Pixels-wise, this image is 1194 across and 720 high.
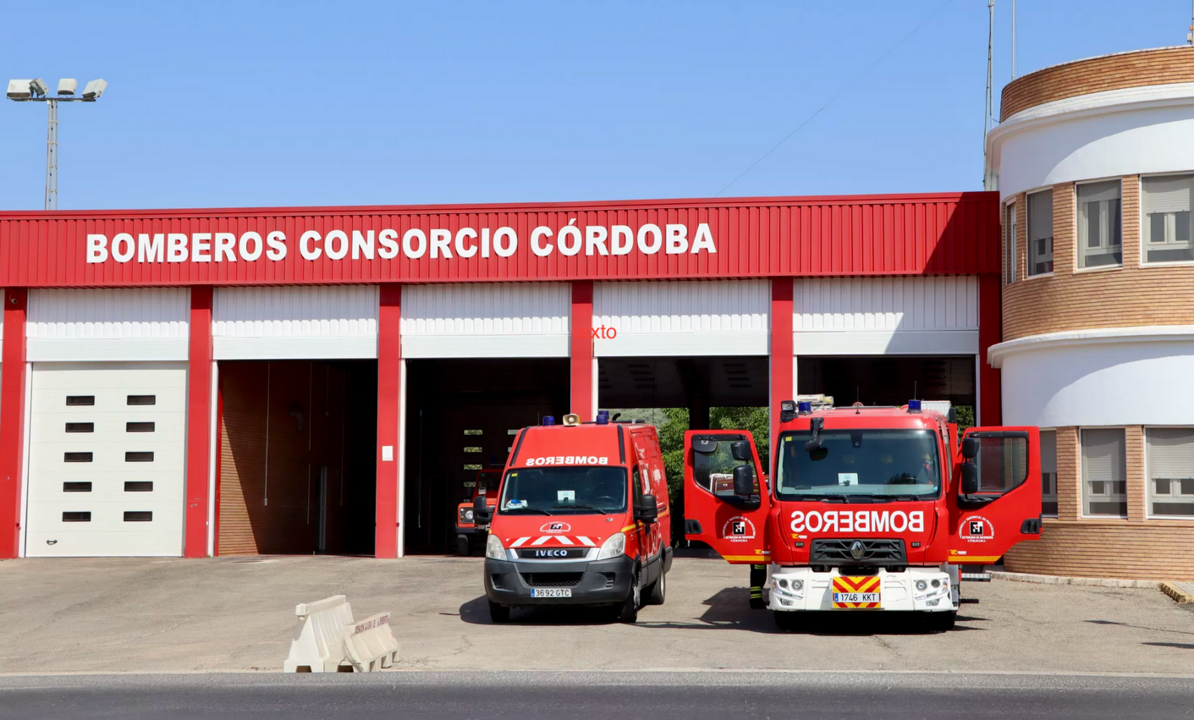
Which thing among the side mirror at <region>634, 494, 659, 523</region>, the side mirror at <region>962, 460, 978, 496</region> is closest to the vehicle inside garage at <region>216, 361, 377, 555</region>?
the side mirror at <region>634, 494, 659, 523</region>

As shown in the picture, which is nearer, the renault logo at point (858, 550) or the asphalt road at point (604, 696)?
the asphalt road at point (604, 696)

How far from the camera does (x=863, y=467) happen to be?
15.5 m

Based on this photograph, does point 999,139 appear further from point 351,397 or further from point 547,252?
point 351,397

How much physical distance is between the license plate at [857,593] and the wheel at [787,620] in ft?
3.63

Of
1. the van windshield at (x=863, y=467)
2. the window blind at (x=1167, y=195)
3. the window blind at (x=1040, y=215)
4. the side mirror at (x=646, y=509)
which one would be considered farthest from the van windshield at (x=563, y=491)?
the window blind at (x=1167, y=195)

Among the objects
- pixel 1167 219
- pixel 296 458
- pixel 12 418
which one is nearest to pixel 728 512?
pixel 1167 219

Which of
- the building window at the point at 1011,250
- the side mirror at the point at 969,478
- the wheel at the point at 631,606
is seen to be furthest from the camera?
the building window at the point at 1011,250

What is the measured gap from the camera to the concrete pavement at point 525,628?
14109mm

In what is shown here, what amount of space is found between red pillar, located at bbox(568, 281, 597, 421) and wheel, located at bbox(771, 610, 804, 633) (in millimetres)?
10595

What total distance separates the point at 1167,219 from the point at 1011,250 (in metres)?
3.16

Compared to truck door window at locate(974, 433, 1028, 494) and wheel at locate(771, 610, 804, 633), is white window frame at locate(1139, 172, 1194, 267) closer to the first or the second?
truck door window at locate(974, 433, 1028, 494)

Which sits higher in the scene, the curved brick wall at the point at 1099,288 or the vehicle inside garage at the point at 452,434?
the curved brick wall at the point at 1099,288

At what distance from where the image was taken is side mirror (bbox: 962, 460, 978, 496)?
606 inches

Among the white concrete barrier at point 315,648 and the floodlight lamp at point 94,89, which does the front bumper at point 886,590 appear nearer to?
the white concrete barrier at point 315,648
